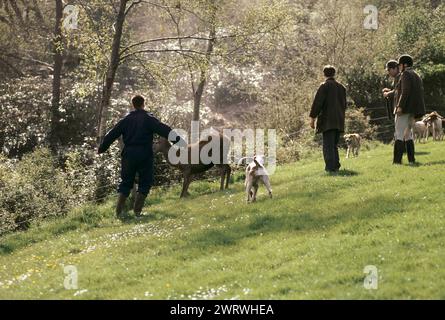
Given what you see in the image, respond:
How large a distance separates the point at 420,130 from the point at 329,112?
735 centimetres

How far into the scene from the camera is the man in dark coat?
14.6 metres

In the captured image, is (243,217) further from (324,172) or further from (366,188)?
(324,172)

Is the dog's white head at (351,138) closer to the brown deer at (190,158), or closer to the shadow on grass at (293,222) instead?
the brown deer at (190,158)

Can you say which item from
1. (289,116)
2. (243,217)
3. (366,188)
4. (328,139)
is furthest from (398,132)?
(289,116)

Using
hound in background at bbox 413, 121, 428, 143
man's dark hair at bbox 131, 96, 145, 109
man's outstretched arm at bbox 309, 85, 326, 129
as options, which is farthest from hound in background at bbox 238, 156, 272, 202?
hound in background at bbox 413, 121, 428, 143

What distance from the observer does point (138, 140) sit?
1462cm

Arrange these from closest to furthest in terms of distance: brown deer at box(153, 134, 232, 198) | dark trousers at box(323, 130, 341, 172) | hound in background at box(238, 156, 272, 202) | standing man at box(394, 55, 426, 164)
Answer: hound in background at box(238, 156, 272, 202) < standing man at box(394, 55, 426, 164) < dark trousers at box(323, 130, 341, 172) < brown deer at box(153, 134, 232, 198)

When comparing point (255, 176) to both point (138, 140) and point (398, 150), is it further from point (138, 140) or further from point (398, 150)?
point (398, 150)

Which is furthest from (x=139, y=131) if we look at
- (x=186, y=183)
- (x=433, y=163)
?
(x=433, y=163)

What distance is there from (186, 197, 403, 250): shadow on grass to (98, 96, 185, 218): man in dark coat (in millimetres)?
2877

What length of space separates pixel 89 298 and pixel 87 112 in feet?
74.9

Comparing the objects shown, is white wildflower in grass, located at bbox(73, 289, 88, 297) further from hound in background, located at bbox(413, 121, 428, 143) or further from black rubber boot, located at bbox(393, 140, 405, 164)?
hound in background, located at bbox(413, 121, 428, 143)

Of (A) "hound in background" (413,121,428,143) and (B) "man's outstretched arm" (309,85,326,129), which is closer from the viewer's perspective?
(B) "man's outstretched arm" (309,85,326,129)

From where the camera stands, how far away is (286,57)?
3897 centimetres
